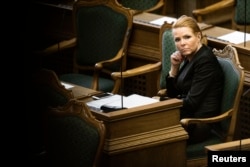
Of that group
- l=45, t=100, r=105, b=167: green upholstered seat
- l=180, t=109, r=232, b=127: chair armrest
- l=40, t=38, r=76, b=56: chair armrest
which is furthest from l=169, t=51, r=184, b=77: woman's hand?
l=40, t=38, r=76, b=56: chair armrest

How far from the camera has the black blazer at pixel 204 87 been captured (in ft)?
11.4

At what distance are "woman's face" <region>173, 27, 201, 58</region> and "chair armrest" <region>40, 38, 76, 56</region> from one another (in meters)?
1.55

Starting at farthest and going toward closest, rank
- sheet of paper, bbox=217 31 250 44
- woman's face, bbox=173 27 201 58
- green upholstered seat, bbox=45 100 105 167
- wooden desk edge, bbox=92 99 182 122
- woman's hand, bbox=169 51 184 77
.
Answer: sheet of paper, bbox=217 31 250 44
woman's hand, bbox=169 51 184 77
woman's face, bbox=173 27 201 58
wooden desk edge, bbox=92 99 182 122
green upholstered seat, bbox=45 100 105 167

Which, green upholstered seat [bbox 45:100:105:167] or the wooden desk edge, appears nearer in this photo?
green upholstered seat [bbox 45:100:105:167]

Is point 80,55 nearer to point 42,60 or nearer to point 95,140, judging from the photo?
point 42,60

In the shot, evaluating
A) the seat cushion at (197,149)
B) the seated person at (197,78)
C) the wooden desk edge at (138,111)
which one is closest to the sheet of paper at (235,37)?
the seated person at (197,78)

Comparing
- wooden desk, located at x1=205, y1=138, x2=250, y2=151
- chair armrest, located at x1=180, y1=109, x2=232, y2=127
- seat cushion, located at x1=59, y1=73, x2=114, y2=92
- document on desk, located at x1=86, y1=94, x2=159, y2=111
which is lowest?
seat cushion, located at x1=59, y1=73, x2=114, y2=92

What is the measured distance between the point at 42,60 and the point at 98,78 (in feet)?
2.62

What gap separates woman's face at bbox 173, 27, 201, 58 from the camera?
3.59 metres

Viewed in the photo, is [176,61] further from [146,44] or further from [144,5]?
[144,5]

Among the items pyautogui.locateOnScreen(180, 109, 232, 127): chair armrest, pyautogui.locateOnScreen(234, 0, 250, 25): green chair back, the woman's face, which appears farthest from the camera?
pyautogui.locateOnScreen(234, 0, 250, 25): green chair back

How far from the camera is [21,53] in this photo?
1.01 metres

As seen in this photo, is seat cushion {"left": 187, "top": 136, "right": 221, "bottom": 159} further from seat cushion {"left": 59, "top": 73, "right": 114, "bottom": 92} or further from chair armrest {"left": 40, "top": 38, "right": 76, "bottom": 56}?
chair armrest {"left": 40, "top": 38, "right": 76, "bottom": 56}

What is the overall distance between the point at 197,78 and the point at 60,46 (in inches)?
70.8
